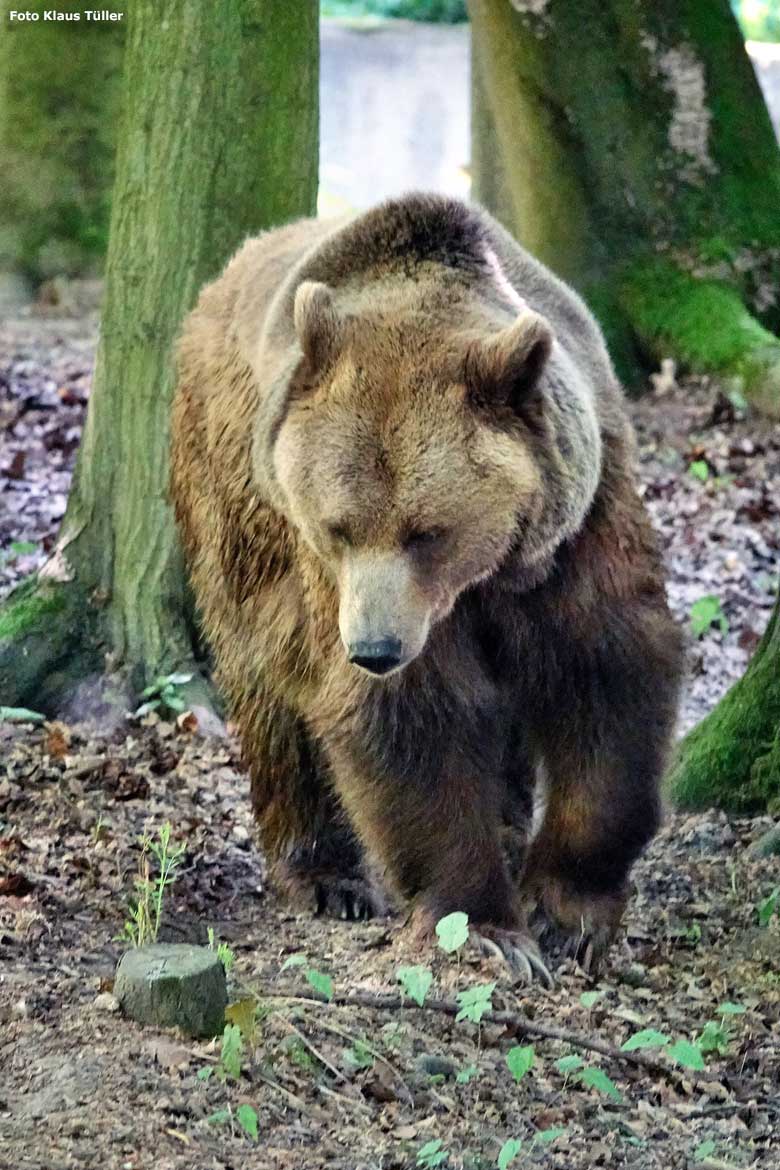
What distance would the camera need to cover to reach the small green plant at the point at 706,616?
779 cm

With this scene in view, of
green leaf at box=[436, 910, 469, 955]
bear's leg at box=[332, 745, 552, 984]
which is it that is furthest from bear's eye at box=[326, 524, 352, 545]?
green leaf at box=[436, 910, 469, 955]

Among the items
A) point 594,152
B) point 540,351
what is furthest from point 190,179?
point 594,152

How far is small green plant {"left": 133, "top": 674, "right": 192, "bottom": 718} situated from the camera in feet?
21.9

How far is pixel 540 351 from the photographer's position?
4.10 metres

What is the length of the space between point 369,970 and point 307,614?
1.18 meters

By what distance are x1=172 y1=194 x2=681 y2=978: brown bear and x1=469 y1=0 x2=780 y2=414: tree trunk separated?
4.92 metres

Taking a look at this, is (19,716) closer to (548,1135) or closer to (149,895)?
(149,895)

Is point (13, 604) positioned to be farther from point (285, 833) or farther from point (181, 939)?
point (181, 939)

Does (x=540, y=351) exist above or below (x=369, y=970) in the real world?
above

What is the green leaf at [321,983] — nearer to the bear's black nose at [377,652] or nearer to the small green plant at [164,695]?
the bear's black nose at [377,652]

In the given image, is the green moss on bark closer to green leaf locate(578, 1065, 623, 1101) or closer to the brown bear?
the brown bear

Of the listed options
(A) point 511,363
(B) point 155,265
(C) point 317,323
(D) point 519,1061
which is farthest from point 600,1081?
(B) point 155,265

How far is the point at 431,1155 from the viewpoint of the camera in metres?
3.21

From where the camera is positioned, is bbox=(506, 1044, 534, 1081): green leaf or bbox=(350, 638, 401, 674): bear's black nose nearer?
bbox=(506, 1044, 534, 1081): green leaf
